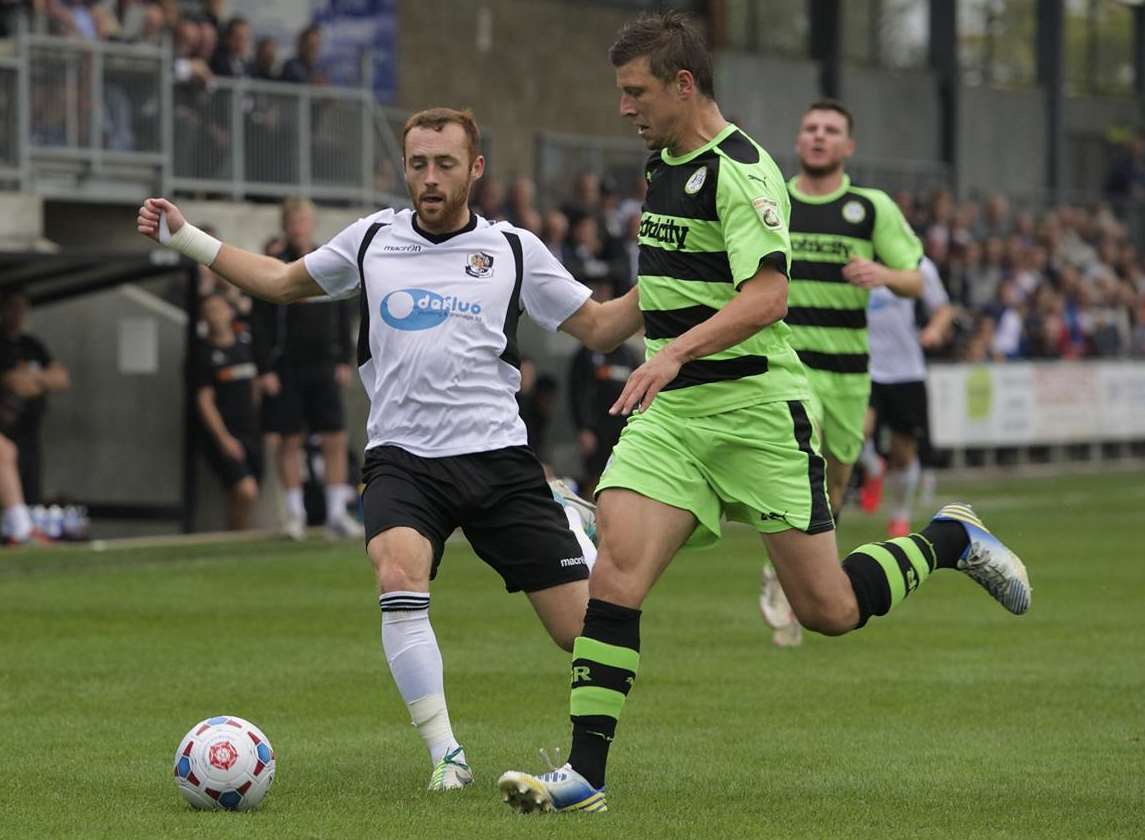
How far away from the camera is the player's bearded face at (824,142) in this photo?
39.1 feet

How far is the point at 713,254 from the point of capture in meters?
7.18

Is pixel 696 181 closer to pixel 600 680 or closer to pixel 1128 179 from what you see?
pixel 600 680

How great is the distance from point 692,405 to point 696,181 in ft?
2.32

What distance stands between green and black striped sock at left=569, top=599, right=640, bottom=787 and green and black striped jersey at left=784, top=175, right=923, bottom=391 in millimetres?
5272

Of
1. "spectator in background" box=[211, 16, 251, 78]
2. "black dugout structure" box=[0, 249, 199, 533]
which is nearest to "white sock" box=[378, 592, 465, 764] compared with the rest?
"black dugout structure" box=[0, 249, 199, 533]

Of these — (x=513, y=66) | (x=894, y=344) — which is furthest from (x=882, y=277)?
(x=513, y=66)

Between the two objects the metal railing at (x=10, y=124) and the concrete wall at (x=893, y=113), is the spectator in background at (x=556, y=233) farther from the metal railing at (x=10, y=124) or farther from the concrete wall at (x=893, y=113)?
the concrete wall at (x=893, y=113)

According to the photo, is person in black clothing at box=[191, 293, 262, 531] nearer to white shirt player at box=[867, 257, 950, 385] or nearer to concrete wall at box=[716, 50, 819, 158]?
white shirt player at box=[867, 257, 950, 385]

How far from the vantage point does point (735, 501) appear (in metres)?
7.28

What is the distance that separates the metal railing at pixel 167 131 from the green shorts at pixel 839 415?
1036 cm

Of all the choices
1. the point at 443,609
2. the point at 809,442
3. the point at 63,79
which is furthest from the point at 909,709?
the point at 63,79

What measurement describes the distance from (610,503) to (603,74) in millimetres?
30449

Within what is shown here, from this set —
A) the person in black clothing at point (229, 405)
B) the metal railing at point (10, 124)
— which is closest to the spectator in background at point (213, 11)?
the metal railing at point (10, 124)

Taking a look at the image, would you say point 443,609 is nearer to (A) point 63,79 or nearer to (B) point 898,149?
(A) point 63,79
